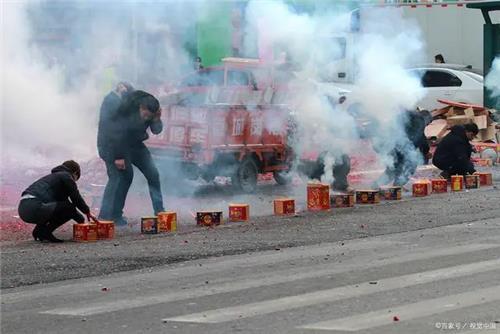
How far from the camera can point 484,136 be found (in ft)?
75.4

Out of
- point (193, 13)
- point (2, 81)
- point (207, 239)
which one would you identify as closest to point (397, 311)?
point (207, 239)

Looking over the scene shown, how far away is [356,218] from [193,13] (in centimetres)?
406

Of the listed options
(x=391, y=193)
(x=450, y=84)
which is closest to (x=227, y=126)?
(x=391, y=193)

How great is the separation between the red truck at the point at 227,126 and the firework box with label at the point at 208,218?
9.93ft

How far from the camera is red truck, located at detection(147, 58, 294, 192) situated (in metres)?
16.2

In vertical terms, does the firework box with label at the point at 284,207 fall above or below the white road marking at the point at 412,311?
above

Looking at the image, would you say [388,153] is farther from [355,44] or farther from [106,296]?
[106,296]

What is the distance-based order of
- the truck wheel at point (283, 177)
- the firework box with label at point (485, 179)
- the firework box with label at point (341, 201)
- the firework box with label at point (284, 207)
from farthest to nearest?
the truck wheel at point (283, 177) < the firework box with label at point (485, 179) < the firework box with label at point (341, 201) < the firework box with label at point (284, 207)

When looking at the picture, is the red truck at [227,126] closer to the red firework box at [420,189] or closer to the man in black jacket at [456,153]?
the red firework box at [420,189]

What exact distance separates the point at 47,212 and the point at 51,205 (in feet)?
0.38

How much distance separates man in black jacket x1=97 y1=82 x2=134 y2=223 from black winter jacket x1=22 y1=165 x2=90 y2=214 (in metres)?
1.31

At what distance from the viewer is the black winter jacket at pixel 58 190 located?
12094 millimetres

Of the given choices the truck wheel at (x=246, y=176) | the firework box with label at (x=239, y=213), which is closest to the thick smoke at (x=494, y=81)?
the truck wheel at (x=246, y=176)

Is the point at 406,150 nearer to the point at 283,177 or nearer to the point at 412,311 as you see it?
the point at 283,177
